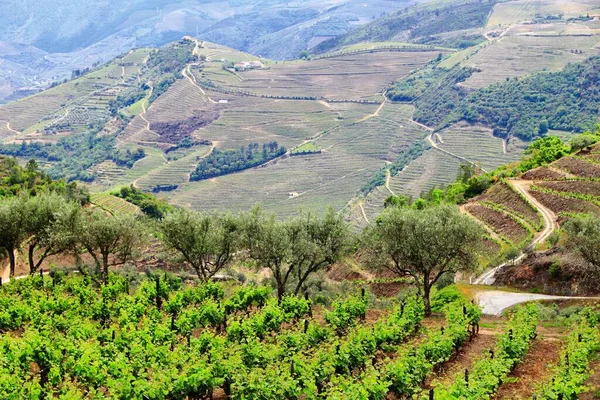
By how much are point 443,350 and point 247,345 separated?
976cm

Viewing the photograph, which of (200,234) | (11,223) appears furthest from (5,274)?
(200,234)

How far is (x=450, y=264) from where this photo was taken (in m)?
46.9

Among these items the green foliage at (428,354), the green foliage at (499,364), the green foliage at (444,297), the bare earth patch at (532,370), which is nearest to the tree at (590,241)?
the green foliage at (499,364)

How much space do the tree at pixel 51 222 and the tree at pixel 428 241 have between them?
949 inches

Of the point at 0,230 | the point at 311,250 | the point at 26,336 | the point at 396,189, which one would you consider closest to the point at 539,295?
the point at 311,250

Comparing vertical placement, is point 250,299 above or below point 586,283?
above

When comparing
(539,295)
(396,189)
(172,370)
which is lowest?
(396,189)

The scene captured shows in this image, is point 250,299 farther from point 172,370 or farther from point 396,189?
point 396,189

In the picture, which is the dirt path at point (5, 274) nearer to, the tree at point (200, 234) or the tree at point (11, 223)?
the tree at point (11, 223)

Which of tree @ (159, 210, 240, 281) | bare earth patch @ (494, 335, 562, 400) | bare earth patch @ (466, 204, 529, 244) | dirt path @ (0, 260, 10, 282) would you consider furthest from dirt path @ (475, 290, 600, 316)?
dirt path @ (0, 260, 10, 282)

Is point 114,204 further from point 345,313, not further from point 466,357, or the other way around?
point 466,357

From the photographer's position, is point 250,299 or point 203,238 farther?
point 203,238

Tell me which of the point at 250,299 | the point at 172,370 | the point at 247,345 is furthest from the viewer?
the point at 250,299

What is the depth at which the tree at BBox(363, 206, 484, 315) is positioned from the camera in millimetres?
45531
